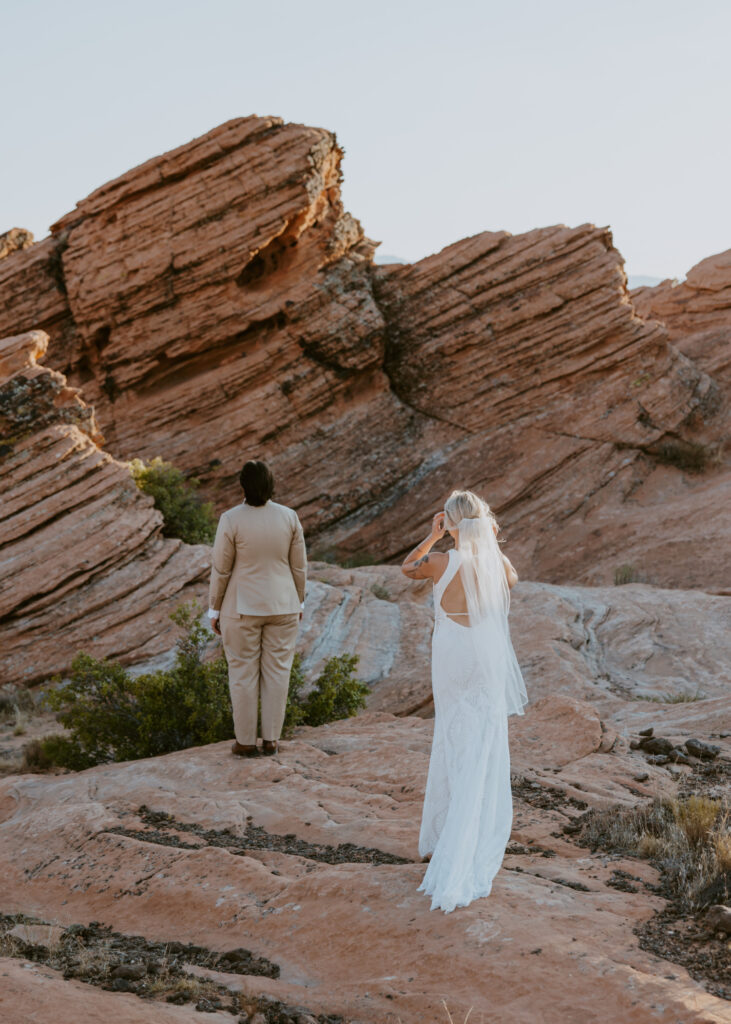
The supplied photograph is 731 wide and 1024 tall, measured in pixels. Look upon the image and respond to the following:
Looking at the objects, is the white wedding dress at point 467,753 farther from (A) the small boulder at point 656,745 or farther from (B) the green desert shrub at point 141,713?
(B) the green desert shrub at point 141,713

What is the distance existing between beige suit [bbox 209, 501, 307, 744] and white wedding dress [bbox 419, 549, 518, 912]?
7.02ft

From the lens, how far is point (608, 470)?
1998 centimetres

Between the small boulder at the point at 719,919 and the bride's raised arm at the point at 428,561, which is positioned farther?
the bride's raised arm at the point at 428,561

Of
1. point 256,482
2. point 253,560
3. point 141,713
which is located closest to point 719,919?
point 253,560

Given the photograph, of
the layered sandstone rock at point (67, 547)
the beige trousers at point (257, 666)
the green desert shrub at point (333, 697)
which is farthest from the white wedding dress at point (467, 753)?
the layered sandstone rock at point (67, 547)

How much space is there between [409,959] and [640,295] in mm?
26891

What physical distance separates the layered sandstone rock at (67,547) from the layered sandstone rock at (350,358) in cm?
634

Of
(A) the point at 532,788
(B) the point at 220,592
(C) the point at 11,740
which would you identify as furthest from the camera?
(C) the point at 11,740

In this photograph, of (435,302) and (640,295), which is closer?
(435,302)

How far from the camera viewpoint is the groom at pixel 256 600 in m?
6.88

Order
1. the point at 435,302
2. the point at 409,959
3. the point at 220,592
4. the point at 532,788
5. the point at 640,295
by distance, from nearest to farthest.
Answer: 1. the point at 409,959
2. the point at 532,788
3. the point at 220,592
4. the point at 435,302
5. the point at 640,295

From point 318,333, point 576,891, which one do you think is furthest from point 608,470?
point 576,891

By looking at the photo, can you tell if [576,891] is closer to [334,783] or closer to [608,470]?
[334,783]

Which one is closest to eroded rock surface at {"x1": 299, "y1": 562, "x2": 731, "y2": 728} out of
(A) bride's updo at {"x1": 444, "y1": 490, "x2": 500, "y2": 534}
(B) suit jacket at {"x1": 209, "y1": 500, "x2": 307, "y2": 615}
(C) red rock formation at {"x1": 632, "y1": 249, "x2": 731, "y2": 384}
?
(B) suit jacket at {"x1": 209, "y1": 500, "x2": 307, "y2": 615}
